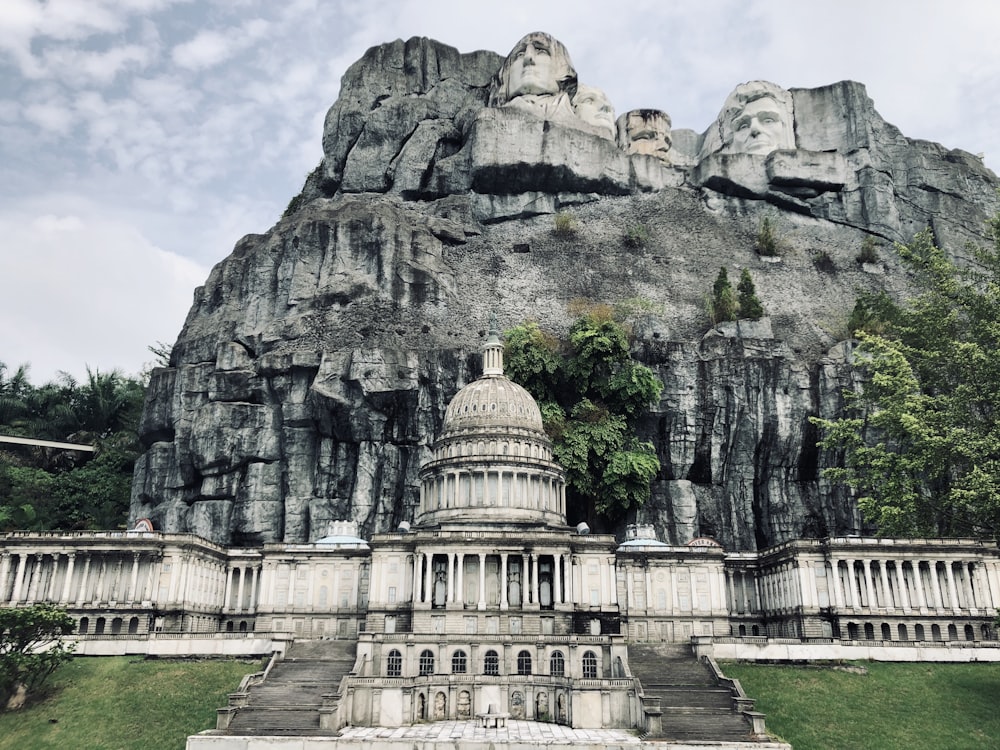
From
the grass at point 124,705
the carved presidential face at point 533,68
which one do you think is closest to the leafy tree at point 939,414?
the grass at point 124,705

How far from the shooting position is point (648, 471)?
78.1m

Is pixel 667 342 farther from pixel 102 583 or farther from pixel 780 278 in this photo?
pixel 102 583

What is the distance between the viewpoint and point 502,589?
63812 millimetres

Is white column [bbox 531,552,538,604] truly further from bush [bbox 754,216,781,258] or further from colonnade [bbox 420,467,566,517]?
bush [bbox 754,216,781,258]

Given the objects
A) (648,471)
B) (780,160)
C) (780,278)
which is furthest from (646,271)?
(648,471)

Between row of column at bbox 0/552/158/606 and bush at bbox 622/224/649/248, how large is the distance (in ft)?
221

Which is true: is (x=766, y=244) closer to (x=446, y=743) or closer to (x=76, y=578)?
(x=76, y=578)

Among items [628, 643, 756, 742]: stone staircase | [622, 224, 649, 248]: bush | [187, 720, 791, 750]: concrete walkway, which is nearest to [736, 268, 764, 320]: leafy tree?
[622, 224, 649, 248]: bush

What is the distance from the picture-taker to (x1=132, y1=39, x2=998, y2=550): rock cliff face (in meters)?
83.7

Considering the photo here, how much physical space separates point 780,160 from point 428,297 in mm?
53502

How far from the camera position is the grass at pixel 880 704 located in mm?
42844

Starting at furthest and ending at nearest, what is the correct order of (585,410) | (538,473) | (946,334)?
(585,410) < (538,473) < (946,334)

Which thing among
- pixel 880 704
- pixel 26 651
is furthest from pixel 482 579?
pixel 26 651

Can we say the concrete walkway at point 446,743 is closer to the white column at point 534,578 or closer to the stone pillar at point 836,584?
the white column at point 534,578
